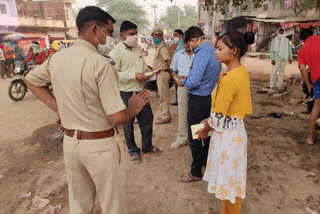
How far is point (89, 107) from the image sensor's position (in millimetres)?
1517

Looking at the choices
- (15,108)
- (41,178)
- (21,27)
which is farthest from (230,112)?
(21,27)

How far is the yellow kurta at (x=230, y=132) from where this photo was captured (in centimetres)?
183

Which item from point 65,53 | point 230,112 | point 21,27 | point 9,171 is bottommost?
point 9,171

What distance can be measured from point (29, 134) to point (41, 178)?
224 cm

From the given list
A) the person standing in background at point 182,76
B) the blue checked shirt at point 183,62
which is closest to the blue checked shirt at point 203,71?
the person standing in background at point 182,76

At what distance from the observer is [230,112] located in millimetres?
1938

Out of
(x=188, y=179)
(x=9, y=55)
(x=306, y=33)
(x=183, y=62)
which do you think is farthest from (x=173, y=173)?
(x=9, y=55)

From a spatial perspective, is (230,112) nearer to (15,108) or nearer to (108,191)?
(108,191)

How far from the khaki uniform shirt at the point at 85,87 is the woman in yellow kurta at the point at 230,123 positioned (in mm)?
864

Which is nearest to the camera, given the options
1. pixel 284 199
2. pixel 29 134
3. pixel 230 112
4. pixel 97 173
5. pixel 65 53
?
pixel 65 53

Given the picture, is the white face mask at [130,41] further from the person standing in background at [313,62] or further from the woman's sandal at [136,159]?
the person standing in background at [313,62]

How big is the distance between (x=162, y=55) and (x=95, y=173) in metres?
Answer: 3.93

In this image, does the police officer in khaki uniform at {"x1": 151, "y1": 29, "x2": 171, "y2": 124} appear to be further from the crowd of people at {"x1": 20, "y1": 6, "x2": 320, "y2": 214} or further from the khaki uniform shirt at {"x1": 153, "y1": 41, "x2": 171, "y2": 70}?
the crowd of people at {"x1": 20, "y1": 6, "x2": 320, "y2": 214}

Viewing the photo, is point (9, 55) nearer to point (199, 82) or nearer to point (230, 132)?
point (199, 82)
